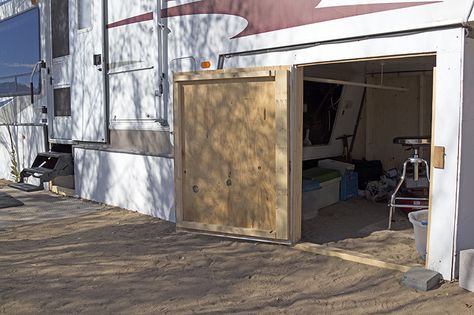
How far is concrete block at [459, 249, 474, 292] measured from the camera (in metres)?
3.79

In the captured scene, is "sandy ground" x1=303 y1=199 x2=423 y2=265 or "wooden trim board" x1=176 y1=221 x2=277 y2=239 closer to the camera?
"sandy ground" x1=303 y1=199 x2=423 y2=265

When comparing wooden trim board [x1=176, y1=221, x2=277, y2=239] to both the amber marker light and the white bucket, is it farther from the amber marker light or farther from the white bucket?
the amber marker light

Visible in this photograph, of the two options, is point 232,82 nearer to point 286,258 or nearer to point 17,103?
point 286,258

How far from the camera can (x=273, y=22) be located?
5.15m

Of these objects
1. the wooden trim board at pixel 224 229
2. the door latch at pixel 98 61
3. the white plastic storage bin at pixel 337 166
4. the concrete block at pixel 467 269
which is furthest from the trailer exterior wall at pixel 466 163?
the door latch at pixel 98 61

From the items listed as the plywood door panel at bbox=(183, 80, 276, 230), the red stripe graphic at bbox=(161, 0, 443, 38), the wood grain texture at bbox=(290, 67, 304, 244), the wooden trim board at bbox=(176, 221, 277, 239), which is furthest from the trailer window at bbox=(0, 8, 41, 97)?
the wood grain texture at bbox=(290, 67, 304, 244)

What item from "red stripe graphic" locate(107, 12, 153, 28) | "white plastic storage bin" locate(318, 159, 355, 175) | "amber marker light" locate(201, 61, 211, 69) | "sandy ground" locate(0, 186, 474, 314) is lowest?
"sandy ground" locate(0, 186, 474, 314)

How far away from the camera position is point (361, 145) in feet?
28.5

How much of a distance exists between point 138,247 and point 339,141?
4093 millimetres

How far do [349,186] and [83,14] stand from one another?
484 centimetres

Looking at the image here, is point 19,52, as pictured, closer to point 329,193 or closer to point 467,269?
point 329,193

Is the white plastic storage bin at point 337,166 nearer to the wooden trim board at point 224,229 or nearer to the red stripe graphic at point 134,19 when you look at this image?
the wooden trim board at point 224,229

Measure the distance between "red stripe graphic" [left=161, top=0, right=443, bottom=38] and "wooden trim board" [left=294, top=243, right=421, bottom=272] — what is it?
2192 millimetres

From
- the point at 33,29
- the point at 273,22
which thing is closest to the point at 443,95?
the point at 273,22
